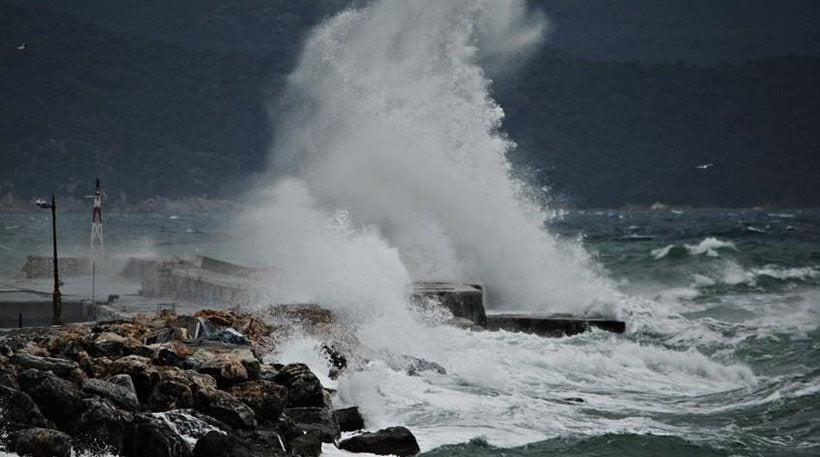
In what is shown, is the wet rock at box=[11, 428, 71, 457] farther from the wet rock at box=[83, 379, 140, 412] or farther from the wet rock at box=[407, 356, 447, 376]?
the wet rock at box=[407, 356, 447, 376]

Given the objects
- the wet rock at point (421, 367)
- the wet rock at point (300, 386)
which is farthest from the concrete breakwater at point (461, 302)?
the wet rock at point (300, 386)

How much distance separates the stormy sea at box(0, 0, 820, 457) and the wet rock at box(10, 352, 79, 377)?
10.5 ft

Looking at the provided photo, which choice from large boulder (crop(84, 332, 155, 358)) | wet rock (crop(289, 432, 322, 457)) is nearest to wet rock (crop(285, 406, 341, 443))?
wet rock (crop(289, 432, 322, 457))

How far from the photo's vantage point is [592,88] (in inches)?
7121

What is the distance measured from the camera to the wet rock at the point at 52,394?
9.32 metres

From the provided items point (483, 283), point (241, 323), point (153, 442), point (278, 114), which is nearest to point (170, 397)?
point (153, 442)

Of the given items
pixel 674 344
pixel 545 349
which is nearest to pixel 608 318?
pixel 674 344

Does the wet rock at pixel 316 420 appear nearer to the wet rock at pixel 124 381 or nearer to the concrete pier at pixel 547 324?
the wet rock at pixel 124 381

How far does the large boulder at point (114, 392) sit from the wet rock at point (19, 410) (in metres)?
0.65

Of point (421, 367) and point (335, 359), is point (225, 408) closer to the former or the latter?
point (335, 359)

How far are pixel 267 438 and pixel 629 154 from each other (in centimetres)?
15566

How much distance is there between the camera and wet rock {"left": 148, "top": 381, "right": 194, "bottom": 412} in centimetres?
1007

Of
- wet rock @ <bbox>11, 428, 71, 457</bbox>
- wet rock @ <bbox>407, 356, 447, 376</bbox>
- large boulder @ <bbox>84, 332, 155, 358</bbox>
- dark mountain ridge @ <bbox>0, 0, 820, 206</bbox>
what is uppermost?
dark mountain ridge @ <bbox>0, 0, 820, 206</bbox>

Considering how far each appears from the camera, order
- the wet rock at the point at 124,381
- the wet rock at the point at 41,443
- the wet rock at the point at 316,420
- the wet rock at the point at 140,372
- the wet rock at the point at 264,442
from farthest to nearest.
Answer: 1. the wet rock at the point at 316,420
2. the wet rock at the point at 140,372
3. the wet rock at the point at 124,381
4. the wet rock at the point at 264,442
5. the wet rock at the point at 41,443
